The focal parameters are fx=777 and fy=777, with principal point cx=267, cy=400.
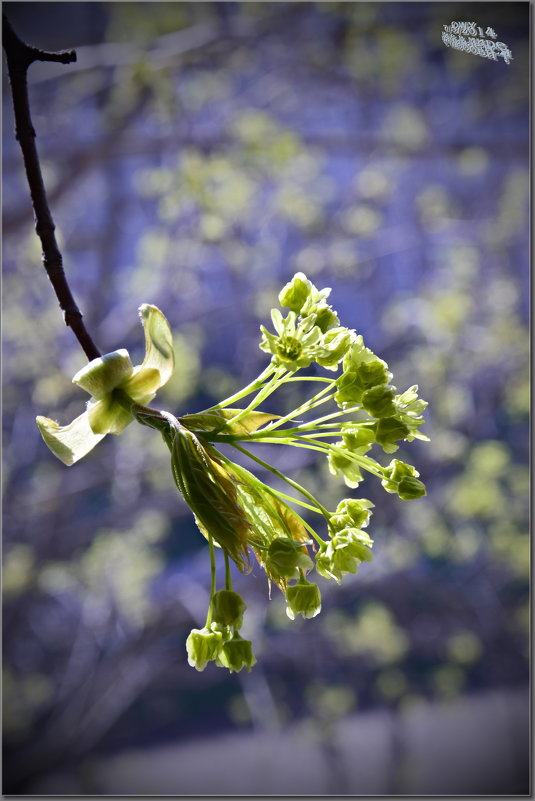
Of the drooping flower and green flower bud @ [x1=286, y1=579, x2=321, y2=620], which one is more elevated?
the drooping flower

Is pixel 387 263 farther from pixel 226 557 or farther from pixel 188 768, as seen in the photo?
pixel 226 557

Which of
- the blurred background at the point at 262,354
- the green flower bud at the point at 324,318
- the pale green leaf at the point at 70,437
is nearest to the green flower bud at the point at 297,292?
the green flower bud at the point at 324,318

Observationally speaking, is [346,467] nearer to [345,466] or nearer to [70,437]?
[345,466]

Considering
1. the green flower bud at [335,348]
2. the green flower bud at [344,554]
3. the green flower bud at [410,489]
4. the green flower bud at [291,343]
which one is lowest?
the green flower bud at [344,554]

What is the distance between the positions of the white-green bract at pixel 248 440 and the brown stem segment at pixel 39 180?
3cm

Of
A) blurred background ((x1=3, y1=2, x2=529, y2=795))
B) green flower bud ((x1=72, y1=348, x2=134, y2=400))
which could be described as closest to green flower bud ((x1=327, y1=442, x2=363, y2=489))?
green flower bud ((x1=72, y1=348, x2=134, y2=400))

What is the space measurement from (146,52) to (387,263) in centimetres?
94

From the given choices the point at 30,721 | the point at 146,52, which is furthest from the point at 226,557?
the point at 30,721

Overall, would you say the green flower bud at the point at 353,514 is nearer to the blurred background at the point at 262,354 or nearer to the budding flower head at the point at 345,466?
the budding flower head at the point at 345,466

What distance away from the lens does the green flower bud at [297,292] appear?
14.8 inches

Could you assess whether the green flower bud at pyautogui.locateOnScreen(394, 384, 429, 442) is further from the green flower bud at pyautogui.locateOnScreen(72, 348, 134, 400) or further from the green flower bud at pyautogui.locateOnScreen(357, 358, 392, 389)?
the green flower bud at pyautogui.locateOnScreen(72, 348, 134, 400)

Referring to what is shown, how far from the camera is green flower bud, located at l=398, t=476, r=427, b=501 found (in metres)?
0.36

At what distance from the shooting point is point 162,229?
2199 millimetres

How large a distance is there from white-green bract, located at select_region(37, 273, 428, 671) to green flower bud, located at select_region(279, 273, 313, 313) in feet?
0.04
